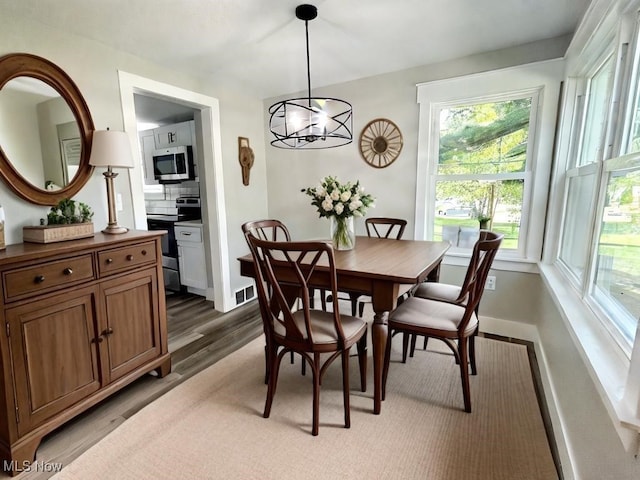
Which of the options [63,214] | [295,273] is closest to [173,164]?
[63,214]

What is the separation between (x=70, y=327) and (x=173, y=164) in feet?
8.90

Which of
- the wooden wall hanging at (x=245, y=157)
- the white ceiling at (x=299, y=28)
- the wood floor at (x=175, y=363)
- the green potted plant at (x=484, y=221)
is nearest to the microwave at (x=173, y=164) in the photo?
the wooden wall hanging at (x=245, y=157)

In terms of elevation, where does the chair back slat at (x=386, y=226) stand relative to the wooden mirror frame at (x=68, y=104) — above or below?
below

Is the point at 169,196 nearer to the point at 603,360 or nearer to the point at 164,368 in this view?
the point at 164,368

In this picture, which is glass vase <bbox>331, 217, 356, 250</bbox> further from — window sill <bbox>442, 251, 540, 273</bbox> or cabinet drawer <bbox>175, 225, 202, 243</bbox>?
cabinet drawer <bbox>175, 225, 202, 243</bbox>

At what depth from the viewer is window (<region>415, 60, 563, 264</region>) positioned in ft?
8.10

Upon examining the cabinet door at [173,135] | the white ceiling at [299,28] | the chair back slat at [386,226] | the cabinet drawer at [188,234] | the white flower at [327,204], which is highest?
the white ceiling at [299,28]

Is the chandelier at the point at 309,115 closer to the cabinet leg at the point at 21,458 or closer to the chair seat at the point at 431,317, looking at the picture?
the chair seat at the point at 431,317

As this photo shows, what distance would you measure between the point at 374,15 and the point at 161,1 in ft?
4.07

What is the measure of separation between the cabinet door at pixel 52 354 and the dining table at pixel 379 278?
2.89ft

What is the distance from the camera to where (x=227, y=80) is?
310 centimetres

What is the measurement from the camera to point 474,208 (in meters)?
2.83

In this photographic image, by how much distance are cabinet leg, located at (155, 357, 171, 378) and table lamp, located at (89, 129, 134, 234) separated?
919 mm

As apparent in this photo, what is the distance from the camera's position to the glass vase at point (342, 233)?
2.17 meters
